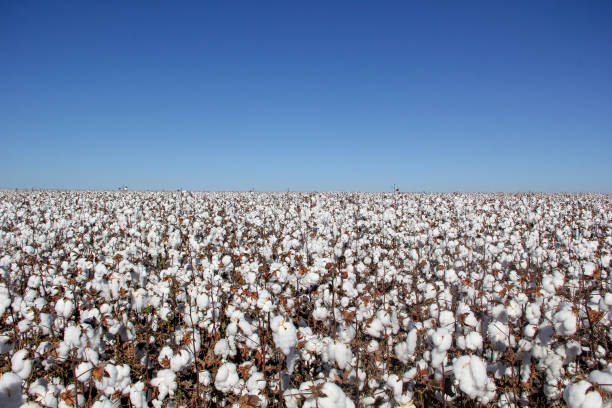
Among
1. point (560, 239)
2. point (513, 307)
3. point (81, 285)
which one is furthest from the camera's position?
point (560, 239)

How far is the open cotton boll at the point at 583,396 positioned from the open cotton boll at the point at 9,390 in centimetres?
311

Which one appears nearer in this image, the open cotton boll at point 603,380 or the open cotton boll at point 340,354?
the open cotton boll at point 603,380

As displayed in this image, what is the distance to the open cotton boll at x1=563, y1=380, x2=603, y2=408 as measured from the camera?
1.83 meters

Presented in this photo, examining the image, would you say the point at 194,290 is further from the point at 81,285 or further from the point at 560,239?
the point at 560,239

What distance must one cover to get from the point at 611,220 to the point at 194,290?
19.1 m

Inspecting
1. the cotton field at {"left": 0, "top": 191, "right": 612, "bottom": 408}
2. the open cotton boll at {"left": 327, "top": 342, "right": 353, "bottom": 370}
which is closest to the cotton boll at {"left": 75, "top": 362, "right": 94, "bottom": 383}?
the cotton field at {"left": 0, "top": 191, "right": 612, "bottom": 408}

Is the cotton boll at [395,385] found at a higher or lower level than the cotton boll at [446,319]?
lower

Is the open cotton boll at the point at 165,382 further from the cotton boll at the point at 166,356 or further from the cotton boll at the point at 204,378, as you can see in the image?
the cotton boll at the point at 204,378

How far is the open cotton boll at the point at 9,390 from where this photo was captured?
77.4 inches

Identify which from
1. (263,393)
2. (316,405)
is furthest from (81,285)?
(316,405)

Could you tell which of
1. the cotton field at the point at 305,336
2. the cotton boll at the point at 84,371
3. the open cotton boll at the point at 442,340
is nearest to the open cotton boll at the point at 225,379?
the cotton field at the point at 305,336

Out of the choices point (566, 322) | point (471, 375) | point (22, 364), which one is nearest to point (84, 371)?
point (22, 364)

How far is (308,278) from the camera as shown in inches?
185

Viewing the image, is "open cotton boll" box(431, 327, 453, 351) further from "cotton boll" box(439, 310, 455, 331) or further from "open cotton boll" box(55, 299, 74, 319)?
"open cotton boll" box(55, 299, 74, 319)
